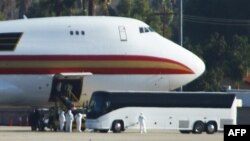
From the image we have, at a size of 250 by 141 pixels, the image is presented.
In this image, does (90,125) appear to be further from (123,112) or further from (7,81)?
(7,81)

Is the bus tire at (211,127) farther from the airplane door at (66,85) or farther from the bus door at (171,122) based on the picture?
the airplane door at (66,85)

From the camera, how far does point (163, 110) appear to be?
59.8m

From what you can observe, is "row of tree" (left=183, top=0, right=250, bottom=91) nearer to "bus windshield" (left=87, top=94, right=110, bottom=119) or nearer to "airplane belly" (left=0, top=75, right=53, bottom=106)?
"airplane belly" (left=0, top=75, right=53, bottom=106)

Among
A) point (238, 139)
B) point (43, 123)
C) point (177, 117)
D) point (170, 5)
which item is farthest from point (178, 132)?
point (170, 5)

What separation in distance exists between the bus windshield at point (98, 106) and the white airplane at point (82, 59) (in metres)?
4.08

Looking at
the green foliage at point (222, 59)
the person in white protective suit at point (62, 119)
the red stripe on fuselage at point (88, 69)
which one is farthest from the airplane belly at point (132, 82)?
the green foliage at point (222, 59)

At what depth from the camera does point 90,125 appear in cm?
5912

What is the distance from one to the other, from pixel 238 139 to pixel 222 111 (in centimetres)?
3344

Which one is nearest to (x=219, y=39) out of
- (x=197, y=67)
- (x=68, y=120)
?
(x=197, y=67)

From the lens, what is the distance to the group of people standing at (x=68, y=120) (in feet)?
196

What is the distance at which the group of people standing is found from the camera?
196 feet

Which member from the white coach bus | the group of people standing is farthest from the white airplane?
the white coach bus

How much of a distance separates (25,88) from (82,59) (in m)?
3.86

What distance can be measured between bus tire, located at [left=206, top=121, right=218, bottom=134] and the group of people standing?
7.13 meters
